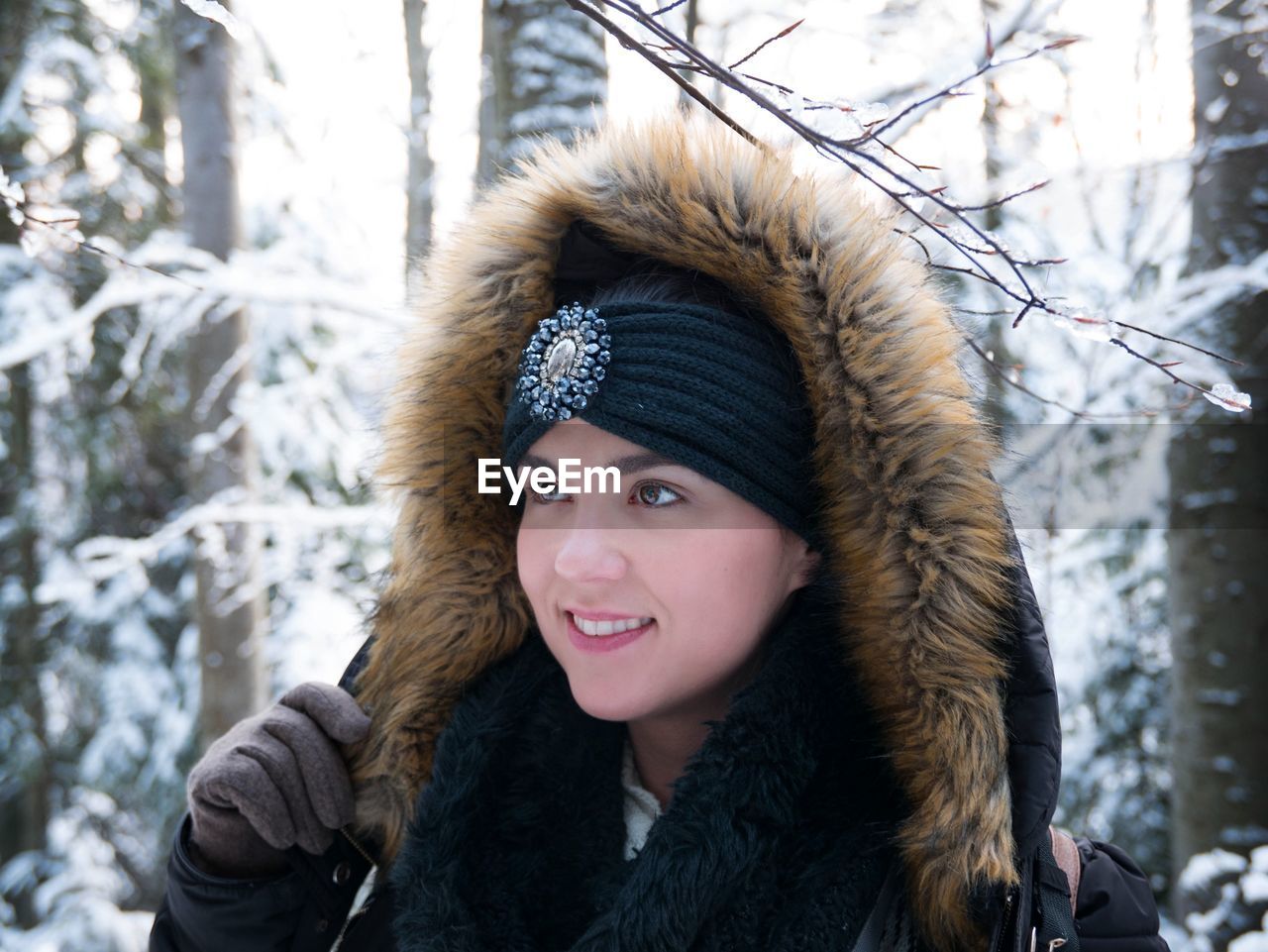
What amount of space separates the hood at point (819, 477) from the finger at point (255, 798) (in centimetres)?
20

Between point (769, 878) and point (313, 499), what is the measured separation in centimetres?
577

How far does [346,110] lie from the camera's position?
6449mm

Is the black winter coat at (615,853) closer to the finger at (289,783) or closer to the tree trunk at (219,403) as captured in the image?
the finger at (289,783)

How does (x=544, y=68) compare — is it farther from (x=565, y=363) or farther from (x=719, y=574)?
(x=719, y=574)

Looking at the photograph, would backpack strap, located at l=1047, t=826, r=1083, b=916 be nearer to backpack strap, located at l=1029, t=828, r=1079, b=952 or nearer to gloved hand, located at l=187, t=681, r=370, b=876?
backpack strap, located at l=1029, t=828, r=1079, b=952

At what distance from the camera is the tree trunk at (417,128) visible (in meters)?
5.43

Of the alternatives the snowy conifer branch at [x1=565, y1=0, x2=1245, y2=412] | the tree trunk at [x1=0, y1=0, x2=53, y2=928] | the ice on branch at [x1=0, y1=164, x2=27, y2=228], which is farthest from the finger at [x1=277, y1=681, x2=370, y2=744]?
the tree trunk at [x1=0, y1=0, x2=53, y2=928]

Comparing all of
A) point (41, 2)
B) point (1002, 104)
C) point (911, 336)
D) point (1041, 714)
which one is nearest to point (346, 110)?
point (41, 2)

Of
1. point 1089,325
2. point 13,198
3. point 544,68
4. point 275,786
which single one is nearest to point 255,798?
point 275,786

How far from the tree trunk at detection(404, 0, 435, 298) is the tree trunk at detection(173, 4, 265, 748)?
97 cm

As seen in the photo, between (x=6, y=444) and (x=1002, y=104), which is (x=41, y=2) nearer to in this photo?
(x=6, y=444)

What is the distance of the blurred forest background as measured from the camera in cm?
295

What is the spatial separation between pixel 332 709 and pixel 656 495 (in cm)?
79

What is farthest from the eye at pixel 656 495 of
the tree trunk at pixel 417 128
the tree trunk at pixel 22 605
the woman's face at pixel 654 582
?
the tree trunk at pixel 22 605
